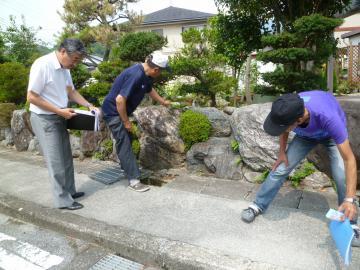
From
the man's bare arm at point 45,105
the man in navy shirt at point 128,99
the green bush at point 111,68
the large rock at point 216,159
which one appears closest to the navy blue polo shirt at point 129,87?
the man in navy shirt at point 128,99

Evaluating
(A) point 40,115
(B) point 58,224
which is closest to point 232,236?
(B) point 58,224

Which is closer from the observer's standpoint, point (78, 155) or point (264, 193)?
point (264, 193)

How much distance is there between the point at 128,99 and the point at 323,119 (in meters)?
2.38

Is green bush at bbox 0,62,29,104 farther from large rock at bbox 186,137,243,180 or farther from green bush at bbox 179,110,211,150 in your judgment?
large rock at bbox 186,137,243,180

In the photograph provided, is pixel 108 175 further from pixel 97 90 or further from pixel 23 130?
pixel 23 130

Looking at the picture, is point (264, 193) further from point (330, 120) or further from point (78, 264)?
point (78, 264)

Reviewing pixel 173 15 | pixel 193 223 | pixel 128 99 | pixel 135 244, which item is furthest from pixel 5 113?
pixel 173 15

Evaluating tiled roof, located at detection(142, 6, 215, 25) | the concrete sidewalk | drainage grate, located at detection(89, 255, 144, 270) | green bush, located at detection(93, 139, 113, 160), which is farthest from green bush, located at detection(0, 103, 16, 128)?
tiled roof, located at detection(142, 6, 215, 25)

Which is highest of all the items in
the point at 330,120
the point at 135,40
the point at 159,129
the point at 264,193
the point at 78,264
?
the point at 135,40

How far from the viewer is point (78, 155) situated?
240 inches

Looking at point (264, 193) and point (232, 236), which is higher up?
point (264, 193)

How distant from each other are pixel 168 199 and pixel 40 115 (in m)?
1.77

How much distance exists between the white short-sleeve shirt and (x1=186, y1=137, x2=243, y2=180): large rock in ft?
6.86

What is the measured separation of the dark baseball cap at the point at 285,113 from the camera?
8.04 feet
